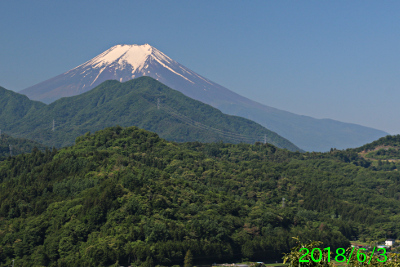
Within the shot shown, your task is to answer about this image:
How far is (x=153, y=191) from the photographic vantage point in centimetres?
12925

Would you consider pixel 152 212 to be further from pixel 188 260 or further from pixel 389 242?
pixel 389 242

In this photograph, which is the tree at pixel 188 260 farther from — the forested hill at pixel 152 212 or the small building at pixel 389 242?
the small building at pixel 389 242

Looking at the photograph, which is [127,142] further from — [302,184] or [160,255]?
[160,255]

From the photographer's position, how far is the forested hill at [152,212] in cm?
10725

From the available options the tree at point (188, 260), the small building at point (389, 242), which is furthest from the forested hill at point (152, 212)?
the small building at point (389, 242)

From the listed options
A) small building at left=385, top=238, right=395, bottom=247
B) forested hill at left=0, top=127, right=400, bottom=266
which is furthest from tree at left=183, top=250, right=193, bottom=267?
small building at left=385, top=238, right=395, bottom=247

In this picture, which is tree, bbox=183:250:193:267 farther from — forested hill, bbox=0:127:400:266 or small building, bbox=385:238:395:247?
small building, bbox=385:238:395:247

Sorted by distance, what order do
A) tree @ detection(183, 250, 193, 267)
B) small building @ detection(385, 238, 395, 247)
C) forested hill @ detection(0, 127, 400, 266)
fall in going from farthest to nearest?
small building @ detection(385, 238, 395, 247) → forested hill @ detection(0, 127, 400, 266) → tree @ detection(183, 250, 193, 267)

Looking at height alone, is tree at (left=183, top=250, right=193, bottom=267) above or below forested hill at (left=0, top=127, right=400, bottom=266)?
below

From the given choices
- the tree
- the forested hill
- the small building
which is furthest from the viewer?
the small building

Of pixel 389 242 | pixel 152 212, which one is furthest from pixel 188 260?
pixel 389 242

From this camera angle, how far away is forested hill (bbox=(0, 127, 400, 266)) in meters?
107

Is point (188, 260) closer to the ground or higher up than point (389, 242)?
closer to the ground

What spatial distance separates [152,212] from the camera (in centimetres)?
12119
